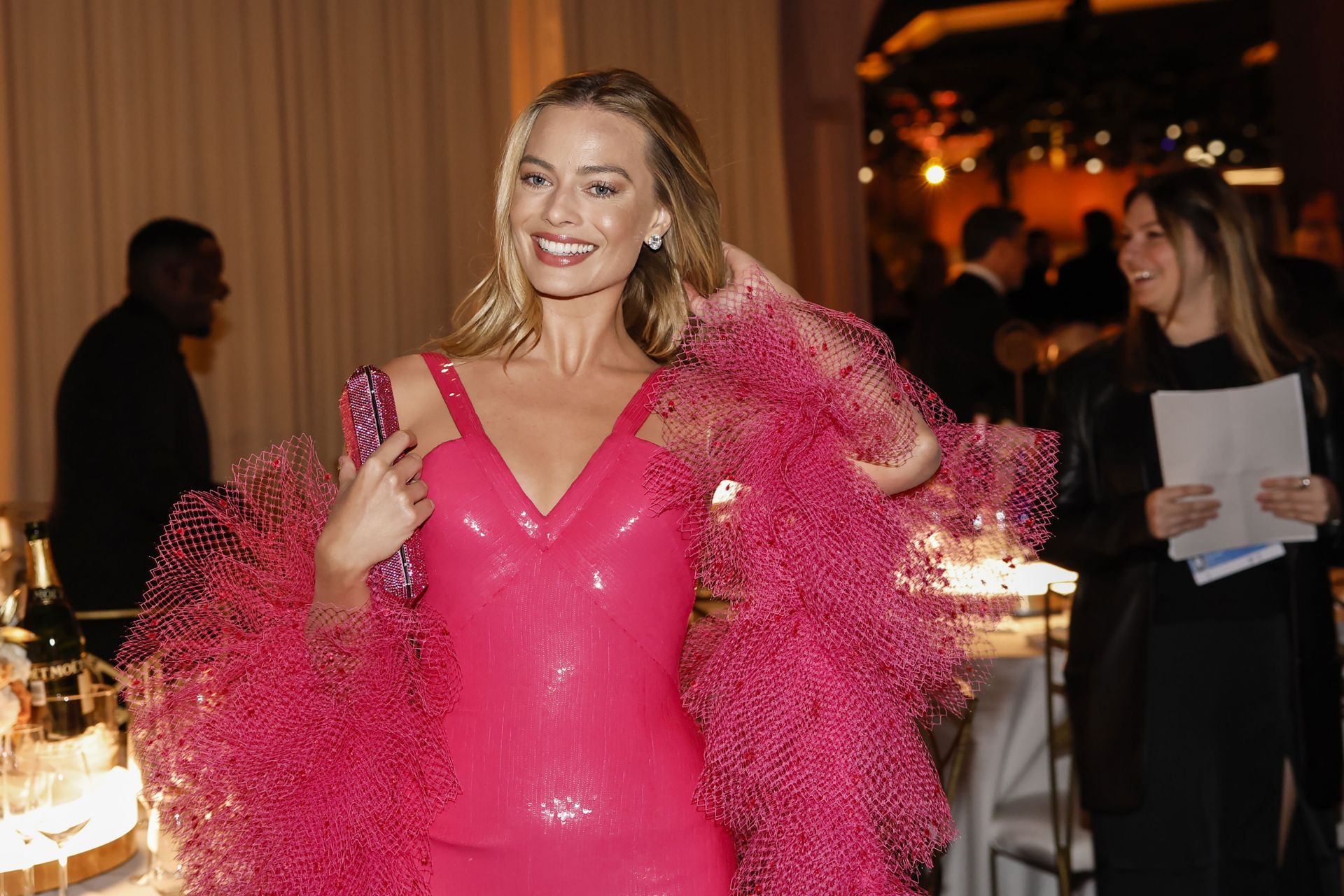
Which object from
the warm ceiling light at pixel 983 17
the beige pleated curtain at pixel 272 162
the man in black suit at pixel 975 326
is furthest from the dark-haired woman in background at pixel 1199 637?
the warm ceiling light at pixel 983 17

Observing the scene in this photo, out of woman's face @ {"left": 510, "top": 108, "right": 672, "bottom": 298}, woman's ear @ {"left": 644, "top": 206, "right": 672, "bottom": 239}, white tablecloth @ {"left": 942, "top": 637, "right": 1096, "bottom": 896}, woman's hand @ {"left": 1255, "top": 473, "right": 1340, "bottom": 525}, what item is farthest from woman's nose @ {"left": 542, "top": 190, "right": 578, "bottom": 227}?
white tablecloth @ {"left": 942, "top": 637, "right": 1096, "bottom": 896}

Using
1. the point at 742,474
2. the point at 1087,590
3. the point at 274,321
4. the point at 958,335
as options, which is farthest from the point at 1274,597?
the point at 274,321

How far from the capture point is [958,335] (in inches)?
199

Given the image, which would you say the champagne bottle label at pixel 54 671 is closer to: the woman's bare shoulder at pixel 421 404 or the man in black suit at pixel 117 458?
the woman's bare shoulder at pixel 421 404

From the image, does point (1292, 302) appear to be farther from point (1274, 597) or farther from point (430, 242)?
point (430, 242)

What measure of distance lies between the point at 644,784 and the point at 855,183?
6.30m

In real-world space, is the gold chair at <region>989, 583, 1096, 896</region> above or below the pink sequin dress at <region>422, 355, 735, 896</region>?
below

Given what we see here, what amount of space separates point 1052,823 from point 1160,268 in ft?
3.96

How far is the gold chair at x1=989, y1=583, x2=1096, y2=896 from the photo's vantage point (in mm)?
2943

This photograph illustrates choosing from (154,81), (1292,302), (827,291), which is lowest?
(1292,302)

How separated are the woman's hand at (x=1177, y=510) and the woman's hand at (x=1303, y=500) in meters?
0.13

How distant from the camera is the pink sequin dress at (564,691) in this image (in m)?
1.54

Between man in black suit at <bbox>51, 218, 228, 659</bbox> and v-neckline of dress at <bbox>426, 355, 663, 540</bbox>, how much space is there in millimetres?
1978

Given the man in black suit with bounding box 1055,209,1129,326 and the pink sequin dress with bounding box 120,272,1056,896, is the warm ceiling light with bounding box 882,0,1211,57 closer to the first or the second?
the man in black suit with bounding box 1055,209,1129,326
